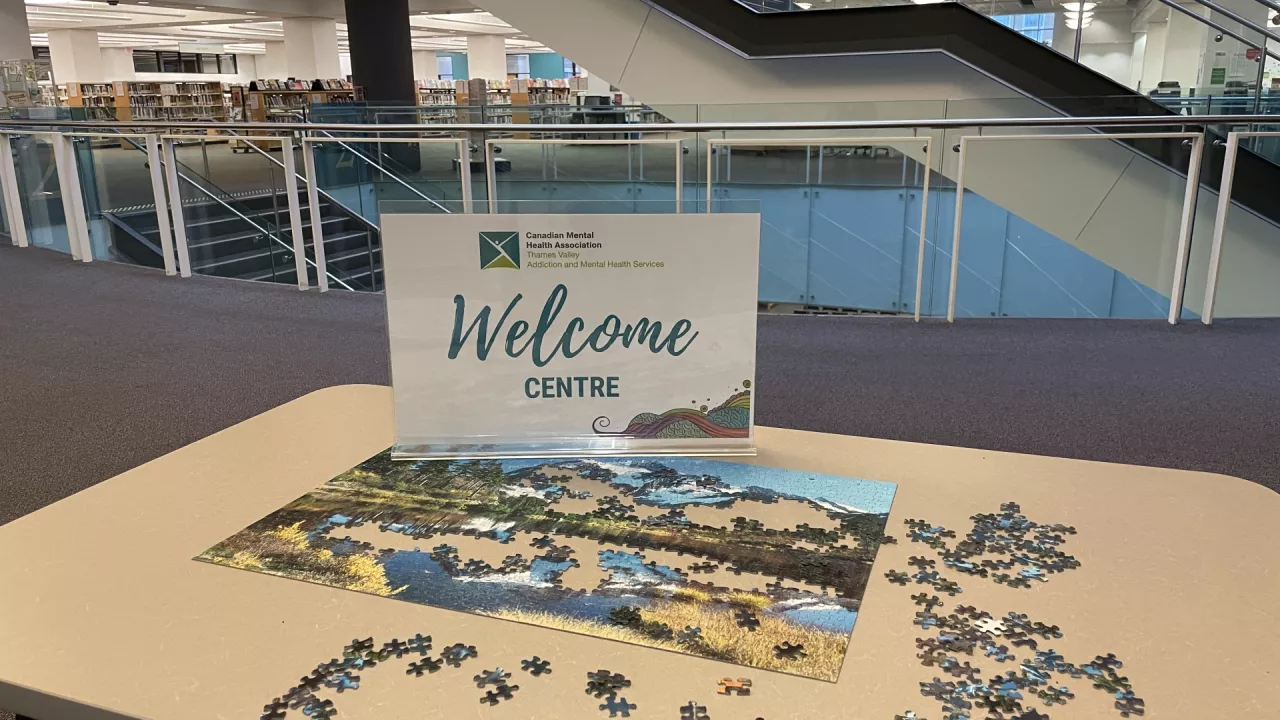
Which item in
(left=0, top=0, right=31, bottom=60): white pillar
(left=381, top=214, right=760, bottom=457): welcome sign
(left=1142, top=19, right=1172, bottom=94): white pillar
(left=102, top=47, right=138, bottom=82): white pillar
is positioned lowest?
(left=381, top=214, right=760, bottom=457): welcome sign

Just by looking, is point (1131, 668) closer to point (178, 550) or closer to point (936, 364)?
point (178, 550)

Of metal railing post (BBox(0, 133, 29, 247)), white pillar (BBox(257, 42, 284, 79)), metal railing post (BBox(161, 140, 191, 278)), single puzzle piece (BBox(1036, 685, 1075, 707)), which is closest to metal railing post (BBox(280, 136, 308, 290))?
metal railing post (BBox(161, 140, 191, 278))

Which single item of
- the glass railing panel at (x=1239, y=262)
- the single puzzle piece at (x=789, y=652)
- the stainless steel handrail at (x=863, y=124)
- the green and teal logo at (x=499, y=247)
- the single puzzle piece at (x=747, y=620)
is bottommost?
the glass railing panel at (x=1239, y=262)

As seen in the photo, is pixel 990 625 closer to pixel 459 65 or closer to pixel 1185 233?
pixel 1185 233

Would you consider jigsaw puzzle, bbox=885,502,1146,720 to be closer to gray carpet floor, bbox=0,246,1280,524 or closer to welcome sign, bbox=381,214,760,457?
welcome sign, bbox=381,214,760,457

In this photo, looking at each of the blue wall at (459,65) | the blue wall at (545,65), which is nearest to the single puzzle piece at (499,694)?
the blue wall at (545,65)

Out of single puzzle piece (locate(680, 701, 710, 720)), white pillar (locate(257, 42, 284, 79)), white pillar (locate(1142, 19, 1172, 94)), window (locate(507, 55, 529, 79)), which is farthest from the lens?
window (locate(507, 55, 529, 79))

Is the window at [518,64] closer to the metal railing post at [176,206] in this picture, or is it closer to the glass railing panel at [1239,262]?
the metal railing post at [176,206]
